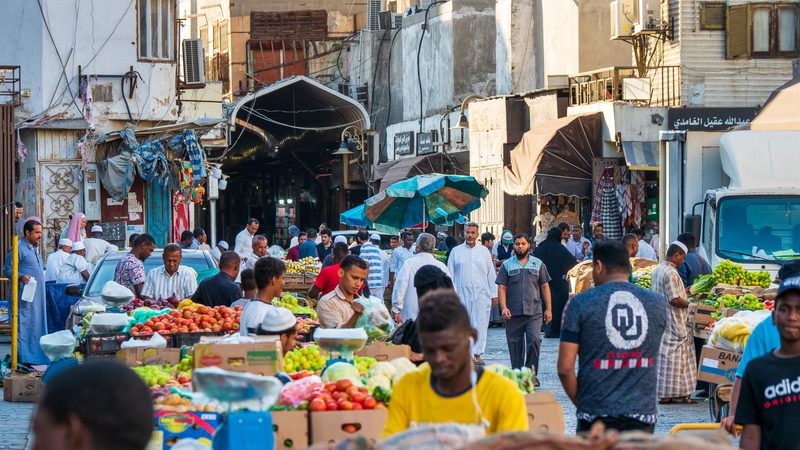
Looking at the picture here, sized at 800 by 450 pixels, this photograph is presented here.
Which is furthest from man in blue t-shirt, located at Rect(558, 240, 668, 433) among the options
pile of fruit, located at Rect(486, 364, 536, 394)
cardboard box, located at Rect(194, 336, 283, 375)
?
cardboard box, located at Rect(194, 336, 283, 375)

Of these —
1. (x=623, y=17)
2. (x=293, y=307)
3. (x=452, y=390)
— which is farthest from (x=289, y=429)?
(x=623, y=17)

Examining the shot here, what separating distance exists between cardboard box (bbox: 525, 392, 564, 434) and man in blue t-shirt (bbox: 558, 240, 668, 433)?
0.25 m

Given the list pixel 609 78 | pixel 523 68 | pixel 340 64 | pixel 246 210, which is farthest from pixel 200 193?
pixel 246 210

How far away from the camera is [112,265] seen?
1748cm

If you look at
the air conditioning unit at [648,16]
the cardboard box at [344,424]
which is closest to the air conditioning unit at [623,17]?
the air conditioning unit at [648,16]

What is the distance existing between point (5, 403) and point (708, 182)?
8.79 metres

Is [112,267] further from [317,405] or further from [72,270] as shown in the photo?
[317,405]

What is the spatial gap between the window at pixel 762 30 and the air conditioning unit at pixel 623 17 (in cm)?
215

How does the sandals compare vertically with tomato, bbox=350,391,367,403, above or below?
below

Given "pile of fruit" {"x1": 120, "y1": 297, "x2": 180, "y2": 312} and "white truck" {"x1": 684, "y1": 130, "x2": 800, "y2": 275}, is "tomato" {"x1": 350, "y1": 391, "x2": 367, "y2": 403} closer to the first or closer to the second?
"pile of fruit" {"x1": 120, "y1": 297, "x2": 180, "y2": 312}

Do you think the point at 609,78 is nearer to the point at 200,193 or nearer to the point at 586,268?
the point at 200,193

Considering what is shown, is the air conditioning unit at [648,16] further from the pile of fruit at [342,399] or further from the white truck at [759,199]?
the pile of fruit at [342,399]

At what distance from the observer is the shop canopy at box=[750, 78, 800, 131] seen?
18391 millimetres

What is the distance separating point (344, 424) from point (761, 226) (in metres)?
11.2
